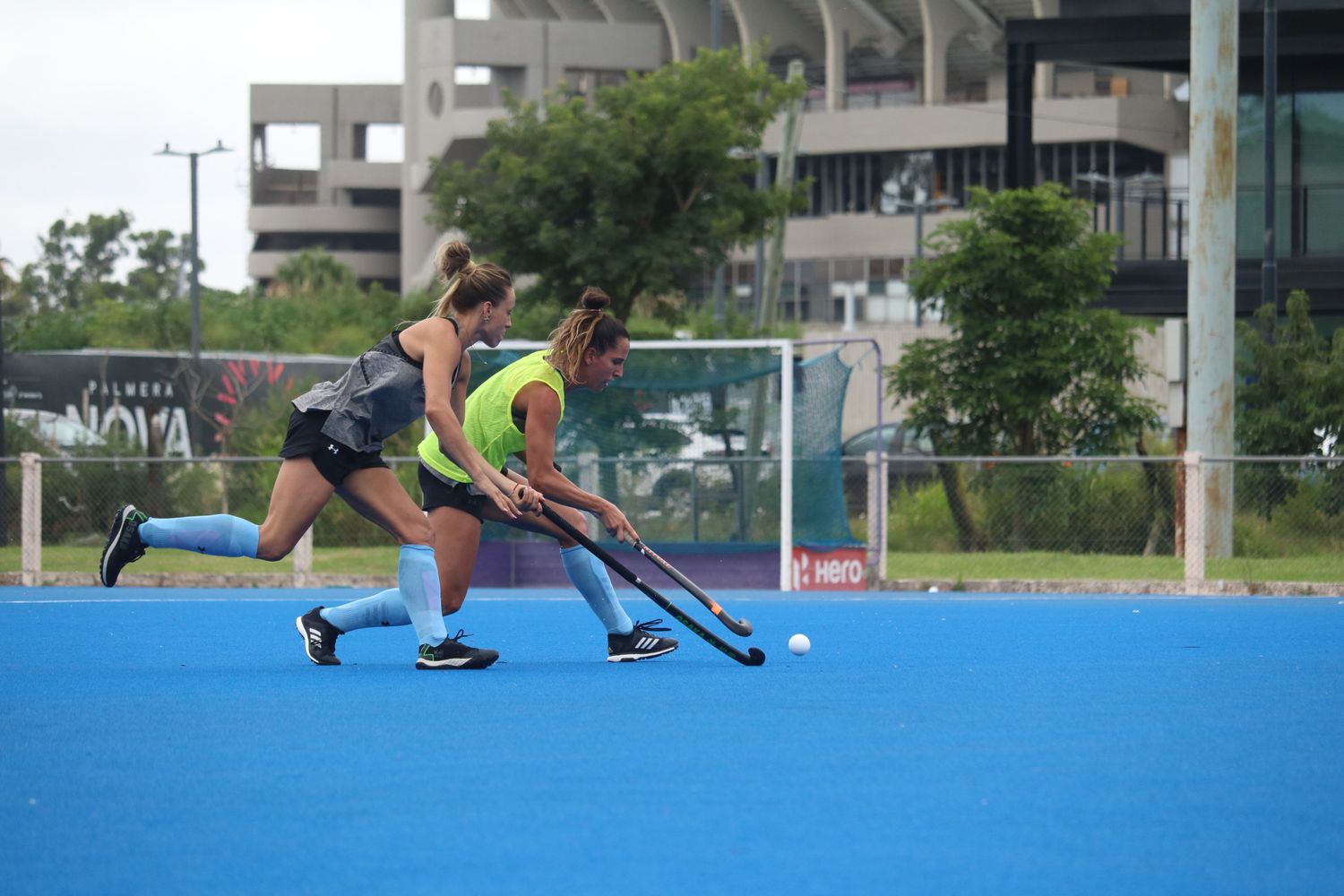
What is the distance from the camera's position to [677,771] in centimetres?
502

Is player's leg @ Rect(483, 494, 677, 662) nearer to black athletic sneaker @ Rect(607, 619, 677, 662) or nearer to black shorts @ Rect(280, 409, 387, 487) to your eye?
black athletic sneaker @ Rect(607, 619, 677, 662)

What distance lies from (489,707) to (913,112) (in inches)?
2104

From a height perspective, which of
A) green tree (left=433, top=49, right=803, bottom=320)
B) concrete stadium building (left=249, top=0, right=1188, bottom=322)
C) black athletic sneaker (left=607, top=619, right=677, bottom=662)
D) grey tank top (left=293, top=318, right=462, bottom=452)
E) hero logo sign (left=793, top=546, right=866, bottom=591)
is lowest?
hero logo sign (left=793, top=546, right=866, bottom=591)

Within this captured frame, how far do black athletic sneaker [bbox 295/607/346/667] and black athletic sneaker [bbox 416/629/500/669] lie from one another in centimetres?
45

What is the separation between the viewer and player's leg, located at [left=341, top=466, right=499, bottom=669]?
24.6 feet

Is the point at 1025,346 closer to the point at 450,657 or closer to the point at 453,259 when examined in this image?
the point at 453,259

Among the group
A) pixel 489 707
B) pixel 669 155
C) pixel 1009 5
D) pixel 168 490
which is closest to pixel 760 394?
pixel 168 490

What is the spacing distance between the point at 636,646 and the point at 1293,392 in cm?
1325

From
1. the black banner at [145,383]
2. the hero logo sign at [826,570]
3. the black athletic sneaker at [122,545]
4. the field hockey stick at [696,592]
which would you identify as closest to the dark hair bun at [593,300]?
the field hockey stick at [696,592]

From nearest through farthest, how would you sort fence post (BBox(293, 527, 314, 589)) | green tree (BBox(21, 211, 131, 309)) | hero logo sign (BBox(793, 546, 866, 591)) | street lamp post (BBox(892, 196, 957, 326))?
hero logo sign (BBox(793, 546, 866, 591)) < fence post (BBox(293, 527, 314, 589)) < street lamp post (BBox(892, 196, 957, 326)) < green tree (BBox(21, 211, 131, 309))

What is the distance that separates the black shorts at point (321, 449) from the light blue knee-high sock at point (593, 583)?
3.51 ft

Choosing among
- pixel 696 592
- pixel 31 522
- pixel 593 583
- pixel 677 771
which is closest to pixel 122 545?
pixel 593 583

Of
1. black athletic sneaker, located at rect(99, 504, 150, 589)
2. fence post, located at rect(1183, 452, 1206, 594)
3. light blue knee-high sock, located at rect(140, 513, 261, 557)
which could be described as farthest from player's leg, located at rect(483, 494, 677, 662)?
fence post, located at rect(1183, 452, 1206, 594)

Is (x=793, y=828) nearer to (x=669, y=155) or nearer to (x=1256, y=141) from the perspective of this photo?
(x=669, y=155)
